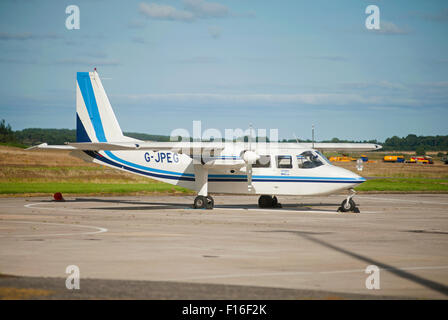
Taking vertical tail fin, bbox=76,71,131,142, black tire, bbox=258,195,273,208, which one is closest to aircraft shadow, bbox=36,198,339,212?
black tire, bbox=258,195,273,208

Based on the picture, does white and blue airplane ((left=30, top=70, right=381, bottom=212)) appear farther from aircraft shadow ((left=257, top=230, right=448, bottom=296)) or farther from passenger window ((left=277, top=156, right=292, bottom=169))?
aircraft shadow ((left=257, top=230, right=448, bottom=296))

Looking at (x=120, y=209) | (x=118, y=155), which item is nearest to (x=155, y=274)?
(x=120, y=209)

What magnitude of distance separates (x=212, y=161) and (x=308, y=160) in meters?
4.71

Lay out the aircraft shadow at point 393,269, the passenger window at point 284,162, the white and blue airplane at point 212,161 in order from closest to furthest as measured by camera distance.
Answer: the aircraft shadow at point 393,269 < the white and blue airplane at point 212,161 < the passenger window at point 284,162

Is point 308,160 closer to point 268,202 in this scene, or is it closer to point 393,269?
point 268,202

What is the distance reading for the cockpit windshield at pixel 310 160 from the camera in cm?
2880

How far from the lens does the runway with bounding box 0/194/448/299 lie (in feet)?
33.7

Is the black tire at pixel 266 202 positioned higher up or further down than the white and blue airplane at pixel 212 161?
further down

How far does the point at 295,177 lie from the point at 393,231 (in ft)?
30.0

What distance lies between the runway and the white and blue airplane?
235cm

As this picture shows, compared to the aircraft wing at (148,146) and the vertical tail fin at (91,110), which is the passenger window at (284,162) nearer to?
the aircraft wing at (148,146)

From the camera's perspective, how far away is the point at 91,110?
103 ft

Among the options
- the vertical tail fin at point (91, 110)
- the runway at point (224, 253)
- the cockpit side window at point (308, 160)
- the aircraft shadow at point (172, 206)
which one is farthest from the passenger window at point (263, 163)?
the vertical tail fin at point (91, 110)
